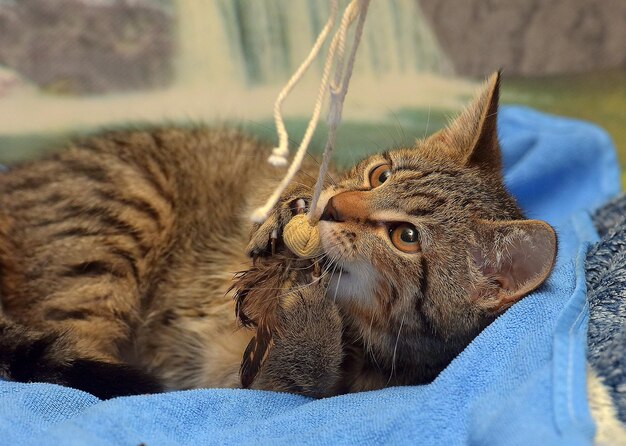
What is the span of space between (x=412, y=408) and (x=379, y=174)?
2.17ft

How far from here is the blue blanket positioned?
1.17 metres

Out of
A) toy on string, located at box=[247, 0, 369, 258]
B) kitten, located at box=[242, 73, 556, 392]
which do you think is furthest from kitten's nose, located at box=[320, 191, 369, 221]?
toy on string, located at box=[247, 0, 369, 258]

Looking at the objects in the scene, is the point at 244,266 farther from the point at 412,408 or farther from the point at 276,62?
the point at 276,62

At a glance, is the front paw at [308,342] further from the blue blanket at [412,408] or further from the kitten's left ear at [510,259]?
the kitten's left ear at [510,259]

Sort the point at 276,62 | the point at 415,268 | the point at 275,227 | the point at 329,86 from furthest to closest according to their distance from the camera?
the point at 276,62, the point at 275,227, the point at 415,268, the point at 329,86

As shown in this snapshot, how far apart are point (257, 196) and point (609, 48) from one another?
2.42 m

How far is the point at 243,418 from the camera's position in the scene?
144cm

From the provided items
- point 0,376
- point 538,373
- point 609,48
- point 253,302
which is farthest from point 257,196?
point 609,48

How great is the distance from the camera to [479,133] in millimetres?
1803

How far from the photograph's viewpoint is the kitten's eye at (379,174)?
1.68 meters

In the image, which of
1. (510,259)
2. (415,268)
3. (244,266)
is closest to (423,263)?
(415,268)

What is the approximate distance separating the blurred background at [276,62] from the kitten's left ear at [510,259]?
161 centimetres

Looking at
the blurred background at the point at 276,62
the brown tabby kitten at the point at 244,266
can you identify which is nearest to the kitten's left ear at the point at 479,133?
the brown tabby kitten at the point at 244,266

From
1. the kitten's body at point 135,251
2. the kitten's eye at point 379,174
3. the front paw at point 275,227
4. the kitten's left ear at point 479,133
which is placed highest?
the kitten's left ear at point 479,133
